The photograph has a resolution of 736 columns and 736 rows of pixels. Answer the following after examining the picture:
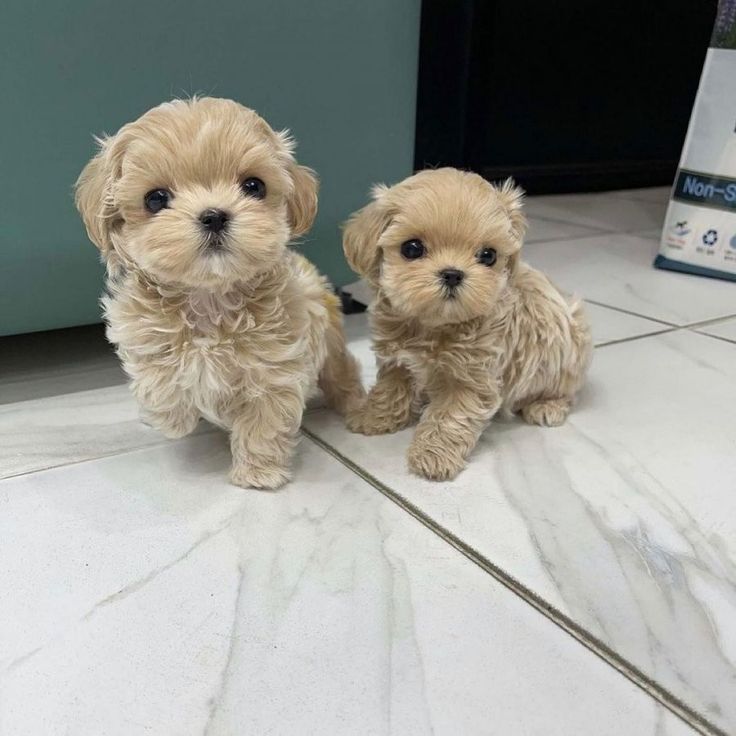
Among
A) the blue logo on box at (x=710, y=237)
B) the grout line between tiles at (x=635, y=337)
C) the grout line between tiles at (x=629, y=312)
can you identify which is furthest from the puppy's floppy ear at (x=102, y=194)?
the blue logo on box at (x=710, y=237)

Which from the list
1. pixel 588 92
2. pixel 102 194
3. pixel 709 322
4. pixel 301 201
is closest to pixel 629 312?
pixel 709 322

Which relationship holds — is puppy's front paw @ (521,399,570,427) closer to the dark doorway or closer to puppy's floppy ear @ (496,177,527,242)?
puppy's floppy ear @ (496,177,527,242)

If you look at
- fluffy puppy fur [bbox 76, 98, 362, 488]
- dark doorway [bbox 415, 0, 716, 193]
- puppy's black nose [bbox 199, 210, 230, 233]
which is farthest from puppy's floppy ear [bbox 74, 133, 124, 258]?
dark doorway [bbox 415, 0, 716, 193]

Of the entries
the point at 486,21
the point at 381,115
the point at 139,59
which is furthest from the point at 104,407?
the point at 486,21

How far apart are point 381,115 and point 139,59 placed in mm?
493

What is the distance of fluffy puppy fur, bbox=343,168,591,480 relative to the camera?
40.1 inches

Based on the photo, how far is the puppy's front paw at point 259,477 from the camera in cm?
104

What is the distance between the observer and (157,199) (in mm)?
904

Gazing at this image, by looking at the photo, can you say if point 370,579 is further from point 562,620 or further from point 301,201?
point 301,201

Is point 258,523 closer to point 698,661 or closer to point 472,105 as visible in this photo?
point 698,661

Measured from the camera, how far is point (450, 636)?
0.77 metres

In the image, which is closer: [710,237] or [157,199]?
[157,199]

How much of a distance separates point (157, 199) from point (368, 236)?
0.31 m

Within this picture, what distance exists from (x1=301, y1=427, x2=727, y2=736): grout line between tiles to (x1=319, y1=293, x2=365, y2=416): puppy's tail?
21cm
